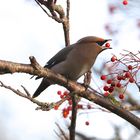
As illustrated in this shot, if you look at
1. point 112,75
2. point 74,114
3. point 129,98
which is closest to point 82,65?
point 112,75

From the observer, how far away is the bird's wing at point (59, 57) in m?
4.17

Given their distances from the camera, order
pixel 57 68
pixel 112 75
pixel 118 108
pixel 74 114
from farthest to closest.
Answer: pixel 57 68, pixel 112 75, pixel 74 114, pixel 118 108

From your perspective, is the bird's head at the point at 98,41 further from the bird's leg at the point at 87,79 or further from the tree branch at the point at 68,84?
the tree branch at the point at 68,84

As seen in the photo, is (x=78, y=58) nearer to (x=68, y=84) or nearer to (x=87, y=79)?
(x=87, y=79)

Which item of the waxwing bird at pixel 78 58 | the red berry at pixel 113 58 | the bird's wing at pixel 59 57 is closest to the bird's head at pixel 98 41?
the waxwing bird at pixel 78 58

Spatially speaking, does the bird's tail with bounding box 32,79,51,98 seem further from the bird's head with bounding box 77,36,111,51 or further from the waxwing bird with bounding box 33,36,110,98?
the bird's head with bounding box 77,36,111,51

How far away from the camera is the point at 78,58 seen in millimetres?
4176

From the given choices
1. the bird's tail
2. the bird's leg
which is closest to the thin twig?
the bird's leg

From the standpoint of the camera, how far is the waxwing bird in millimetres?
4059

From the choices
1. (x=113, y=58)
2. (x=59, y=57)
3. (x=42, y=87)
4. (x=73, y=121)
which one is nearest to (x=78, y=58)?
(x=59, y=57)

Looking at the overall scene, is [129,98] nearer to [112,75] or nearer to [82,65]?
[82,65]

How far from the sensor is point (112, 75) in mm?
3605

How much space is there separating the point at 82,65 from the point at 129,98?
1.88 metres

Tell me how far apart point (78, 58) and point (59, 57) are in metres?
0.20
